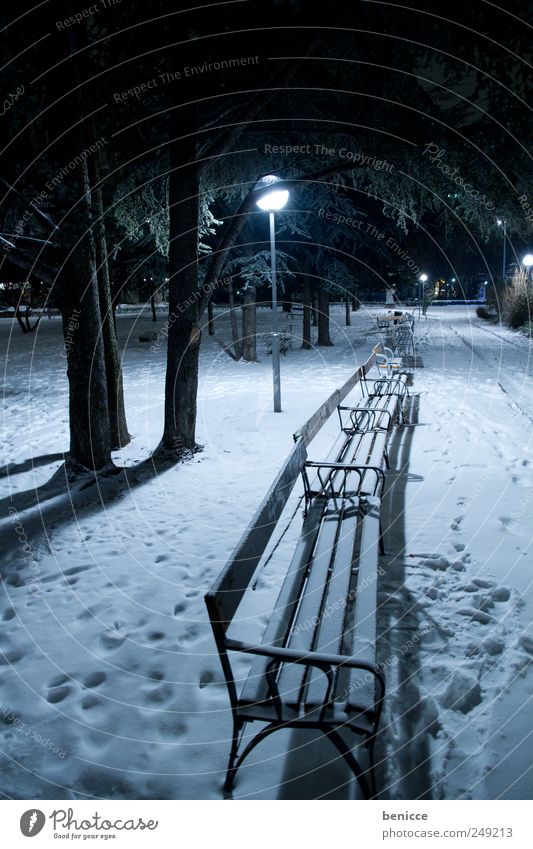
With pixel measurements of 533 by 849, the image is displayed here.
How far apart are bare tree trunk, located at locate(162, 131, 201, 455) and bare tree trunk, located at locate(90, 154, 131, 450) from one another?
77 centimetres

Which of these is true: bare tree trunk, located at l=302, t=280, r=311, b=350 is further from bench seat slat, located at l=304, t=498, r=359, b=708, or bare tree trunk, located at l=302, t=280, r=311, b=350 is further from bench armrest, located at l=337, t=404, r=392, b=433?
bench seat slat, located at l=304, t=498, r=359, b=708

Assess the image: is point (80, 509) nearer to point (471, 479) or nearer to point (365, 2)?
point (471, 479)

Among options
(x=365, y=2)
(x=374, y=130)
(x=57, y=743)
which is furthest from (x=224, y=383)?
(x=57, y=743)

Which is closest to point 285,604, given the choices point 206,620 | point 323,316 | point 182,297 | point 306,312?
point 206,620

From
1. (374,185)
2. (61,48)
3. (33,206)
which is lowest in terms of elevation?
(33,206)

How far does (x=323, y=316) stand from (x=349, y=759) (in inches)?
798

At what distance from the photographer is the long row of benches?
246cm

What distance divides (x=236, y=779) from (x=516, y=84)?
699 cm

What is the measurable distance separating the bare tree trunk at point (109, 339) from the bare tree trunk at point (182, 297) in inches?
30.5

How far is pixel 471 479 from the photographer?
6.52m

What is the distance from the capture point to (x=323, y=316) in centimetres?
2184

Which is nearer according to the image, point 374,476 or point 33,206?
point 374,476

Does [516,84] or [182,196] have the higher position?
[516,84]

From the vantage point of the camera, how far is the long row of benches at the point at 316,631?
246 cm
